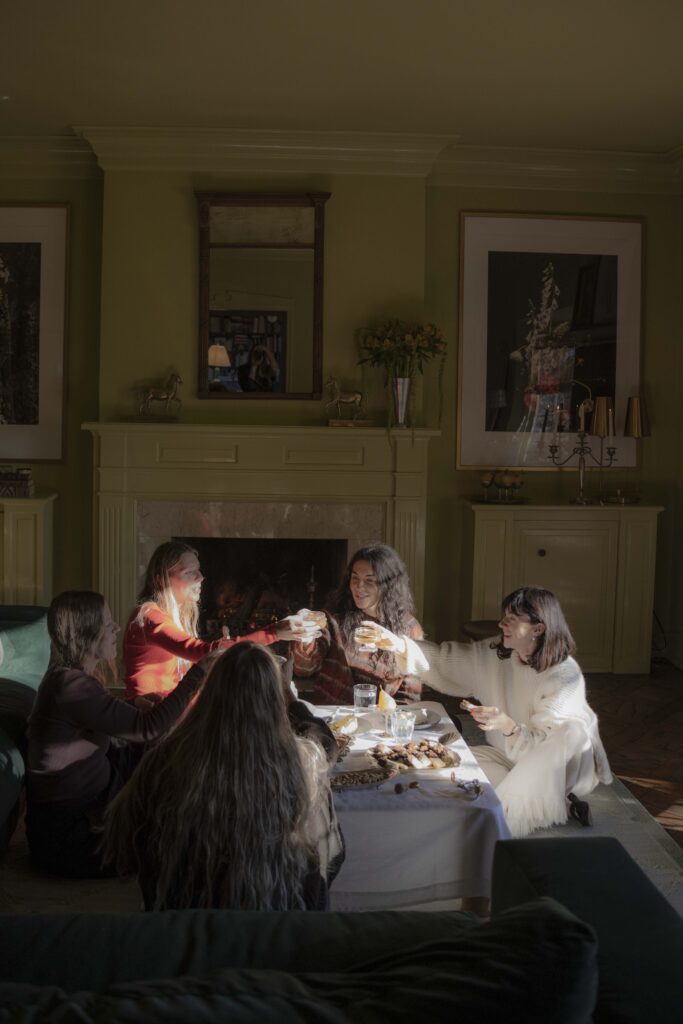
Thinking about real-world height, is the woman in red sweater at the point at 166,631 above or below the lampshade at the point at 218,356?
below

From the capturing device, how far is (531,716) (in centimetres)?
363

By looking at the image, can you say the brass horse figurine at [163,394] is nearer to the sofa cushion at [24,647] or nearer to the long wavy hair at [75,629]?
the sofa cushion at [24,647]

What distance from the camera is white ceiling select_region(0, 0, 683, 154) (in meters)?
4.19

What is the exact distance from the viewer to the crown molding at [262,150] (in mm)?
5832

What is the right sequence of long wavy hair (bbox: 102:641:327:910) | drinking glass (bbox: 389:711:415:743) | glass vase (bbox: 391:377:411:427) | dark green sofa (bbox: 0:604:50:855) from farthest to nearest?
glass vase (bbox: 391:377:411:427), dark green sofa (bbox: 0:604:50:855), drinking glass (bbox: 389:711:415:743), long wavy hair (bbox: 102:641:327:910)

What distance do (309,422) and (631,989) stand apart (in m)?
4.76

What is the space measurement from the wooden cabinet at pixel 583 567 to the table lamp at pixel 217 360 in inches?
64.8

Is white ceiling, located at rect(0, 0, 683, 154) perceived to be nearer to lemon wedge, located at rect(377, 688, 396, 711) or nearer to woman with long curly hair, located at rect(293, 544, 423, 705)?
woman with long curly hair, located at rect(293, 544, 423, 705)

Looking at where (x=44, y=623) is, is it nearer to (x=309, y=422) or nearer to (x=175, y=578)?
(x=175, y=578)

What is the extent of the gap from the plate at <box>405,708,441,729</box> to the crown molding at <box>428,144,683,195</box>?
3.89 metres

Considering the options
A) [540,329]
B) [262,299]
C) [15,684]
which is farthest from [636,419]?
[15,684]

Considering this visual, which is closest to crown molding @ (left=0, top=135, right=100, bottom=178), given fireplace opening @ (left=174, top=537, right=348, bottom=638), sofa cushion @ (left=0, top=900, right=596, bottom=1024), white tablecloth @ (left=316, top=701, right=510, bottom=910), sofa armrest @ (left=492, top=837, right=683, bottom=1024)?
fireplace opening @ (left=174, top=537, right=348, bottom=638)

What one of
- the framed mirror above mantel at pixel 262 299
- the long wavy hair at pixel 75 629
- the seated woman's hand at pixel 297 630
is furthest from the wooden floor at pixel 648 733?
the framed mirror above mantel at pixel 262 299

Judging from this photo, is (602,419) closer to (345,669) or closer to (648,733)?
(648,733)
